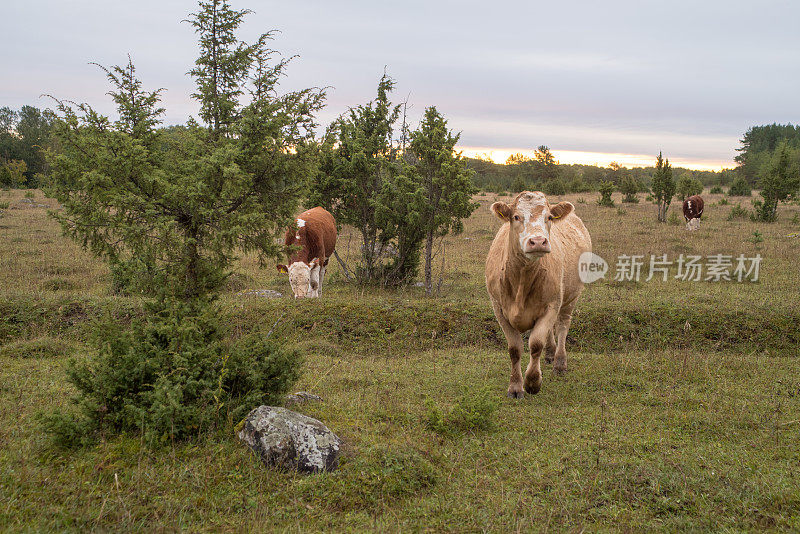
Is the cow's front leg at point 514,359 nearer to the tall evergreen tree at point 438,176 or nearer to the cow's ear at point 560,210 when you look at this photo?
the cow's ear at point 560,210

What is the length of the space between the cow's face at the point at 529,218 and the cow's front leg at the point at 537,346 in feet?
3.77

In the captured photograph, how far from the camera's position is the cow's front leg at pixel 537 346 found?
23.1ft

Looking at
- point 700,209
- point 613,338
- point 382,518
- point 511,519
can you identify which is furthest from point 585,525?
point 700,209

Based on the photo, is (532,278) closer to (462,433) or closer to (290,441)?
(462,433)

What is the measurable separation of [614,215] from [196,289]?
28880 mm

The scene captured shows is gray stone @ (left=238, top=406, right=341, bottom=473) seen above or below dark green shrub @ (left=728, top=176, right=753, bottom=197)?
below

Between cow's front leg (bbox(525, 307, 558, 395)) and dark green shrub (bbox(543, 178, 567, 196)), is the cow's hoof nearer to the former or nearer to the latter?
cow's front leg (bbox(525, 307, 558, 395))

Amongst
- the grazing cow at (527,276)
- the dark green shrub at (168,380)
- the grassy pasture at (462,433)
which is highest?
the grazing cow at (527,276)

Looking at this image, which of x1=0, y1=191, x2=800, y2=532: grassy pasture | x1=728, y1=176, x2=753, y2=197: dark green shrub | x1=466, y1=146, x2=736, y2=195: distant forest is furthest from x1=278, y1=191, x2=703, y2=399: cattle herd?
x1=728, y1=176, x2=753, y2=197: dark green shrub

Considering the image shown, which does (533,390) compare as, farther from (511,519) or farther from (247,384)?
(247,384)

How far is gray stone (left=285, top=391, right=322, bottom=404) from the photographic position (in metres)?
6.08

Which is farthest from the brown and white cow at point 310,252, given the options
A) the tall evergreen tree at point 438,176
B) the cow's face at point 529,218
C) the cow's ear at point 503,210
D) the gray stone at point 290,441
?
the gray stone at point 290,441

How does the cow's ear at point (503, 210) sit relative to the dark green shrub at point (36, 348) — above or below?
above

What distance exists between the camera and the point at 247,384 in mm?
5660
